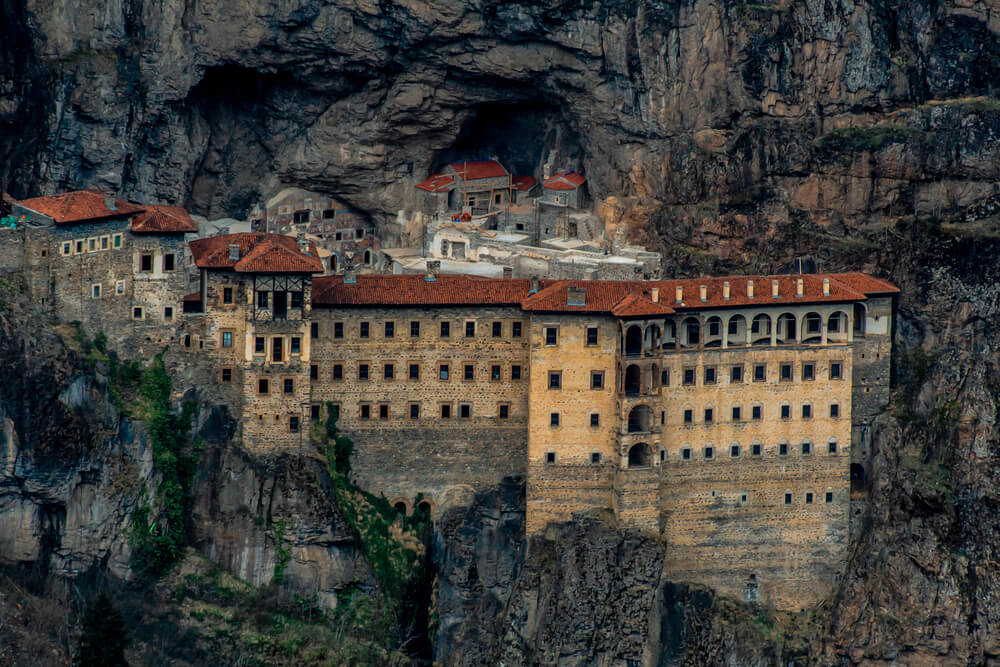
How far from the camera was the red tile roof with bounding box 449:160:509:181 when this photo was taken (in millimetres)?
141500

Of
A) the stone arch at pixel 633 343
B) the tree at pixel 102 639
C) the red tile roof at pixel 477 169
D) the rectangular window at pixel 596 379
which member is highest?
the red tile roof at pixel 477 169

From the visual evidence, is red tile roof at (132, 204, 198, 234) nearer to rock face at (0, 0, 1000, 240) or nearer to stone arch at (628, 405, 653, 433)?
rock face at (0, 0, 1000, 240)

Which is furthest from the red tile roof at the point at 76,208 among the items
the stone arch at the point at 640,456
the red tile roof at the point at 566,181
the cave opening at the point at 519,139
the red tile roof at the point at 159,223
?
the stone arch at the point at 640,456

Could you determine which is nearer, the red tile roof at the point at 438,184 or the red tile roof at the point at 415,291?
the red tile roof at the point at 415,291

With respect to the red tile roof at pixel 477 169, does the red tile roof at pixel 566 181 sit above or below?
below

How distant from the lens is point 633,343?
122938 mm

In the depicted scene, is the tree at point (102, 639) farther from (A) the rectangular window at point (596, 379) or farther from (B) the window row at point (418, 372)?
(A) the rectangular window at point (596, 379)

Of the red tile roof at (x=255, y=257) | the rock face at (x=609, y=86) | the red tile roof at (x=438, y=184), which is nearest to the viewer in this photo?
the red tile roof at (x=255, y=257)

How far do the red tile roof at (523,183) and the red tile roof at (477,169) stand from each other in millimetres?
685

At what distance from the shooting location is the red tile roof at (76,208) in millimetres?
121188

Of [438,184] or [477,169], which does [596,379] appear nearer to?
[438,184]

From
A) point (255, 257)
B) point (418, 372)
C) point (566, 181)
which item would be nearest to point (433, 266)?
point (418, 372)

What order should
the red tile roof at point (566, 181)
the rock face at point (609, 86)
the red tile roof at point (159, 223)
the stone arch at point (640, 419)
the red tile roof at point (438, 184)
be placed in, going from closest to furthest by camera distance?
1. the red tile roof at point (159, 223)
2. the stone arch at point (640, 419)
3. the rock face at point (609, 86)
4. the red tile roof at point (566, 181)
5. the red tile roof at point (438, 184)

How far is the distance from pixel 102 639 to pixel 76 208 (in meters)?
20.8
